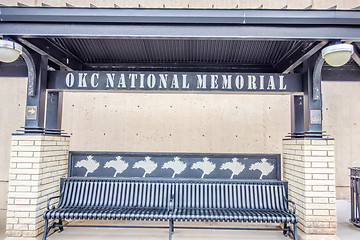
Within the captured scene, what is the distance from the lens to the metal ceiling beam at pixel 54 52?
10.3 ft

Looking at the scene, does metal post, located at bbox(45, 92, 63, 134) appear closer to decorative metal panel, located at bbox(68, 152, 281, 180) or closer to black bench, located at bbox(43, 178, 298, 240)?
decorative metal panel, located at bbox(68, 152, 281, 180)

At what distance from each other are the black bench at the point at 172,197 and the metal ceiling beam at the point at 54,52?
1.84 meters

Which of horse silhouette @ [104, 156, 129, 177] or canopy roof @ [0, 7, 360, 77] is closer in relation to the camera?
canopy roof @ [0, 7, 360, 77]

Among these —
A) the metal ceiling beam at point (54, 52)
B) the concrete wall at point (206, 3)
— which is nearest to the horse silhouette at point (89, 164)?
the metal ceiling beam at point (54, 52)

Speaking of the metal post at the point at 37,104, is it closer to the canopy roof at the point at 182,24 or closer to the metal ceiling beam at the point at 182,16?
the canopy roof at the point at 182,24

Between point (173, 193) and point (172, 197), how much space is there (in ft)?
0.32

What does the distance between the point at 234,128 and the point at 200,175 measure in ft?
6.81

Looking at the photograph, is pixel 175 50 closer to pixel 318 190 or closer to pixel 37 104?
pixel 37 104

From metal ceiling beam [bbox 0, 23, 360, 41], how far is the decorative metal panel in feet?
6.15

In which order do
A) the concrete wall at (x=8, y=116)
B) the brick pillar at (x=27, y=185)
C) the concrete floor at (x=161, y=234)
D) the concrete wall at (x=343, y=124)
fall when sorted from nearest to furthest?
1. the brick pillar at (x=27, y=185)
2. the concrete floor at (x=161, y=234)
3. the concrete wall at (x=8, y=116)
4. the concrete wall at (x=343, y=124)

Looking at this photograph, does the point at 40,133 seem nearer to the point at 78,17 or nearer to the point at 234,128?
the point at 78,17

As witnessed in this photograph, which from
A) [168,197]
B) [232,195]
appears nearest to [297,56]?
[232,195]

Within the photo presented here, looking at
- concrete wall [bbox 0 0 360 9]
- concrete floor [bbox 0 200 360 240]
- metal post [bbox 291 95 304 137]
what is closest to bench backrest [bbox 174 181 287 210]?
concrete floor [bbox 0 200 360 240]

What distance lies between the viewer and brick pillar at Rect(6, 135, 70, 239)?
323 centimetres
